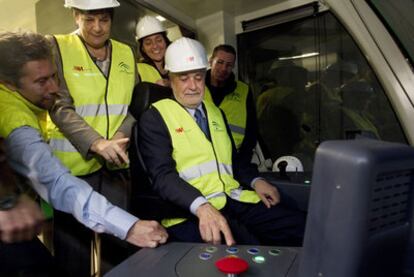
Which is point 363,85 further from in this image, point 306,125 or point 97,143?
point 97,143

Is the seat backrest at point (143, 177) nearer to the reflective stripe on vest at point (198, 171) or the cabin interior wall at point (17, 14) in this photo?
the reflective stripe on vest at point (198, 171)

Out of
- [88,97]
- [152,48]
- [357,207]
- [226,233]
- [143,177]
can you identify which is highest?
[152,48]

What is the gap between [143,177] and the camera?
1.43 metres

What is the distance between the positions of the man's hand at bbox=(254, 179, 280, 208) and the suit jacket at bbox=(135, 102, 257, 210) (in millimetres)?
338

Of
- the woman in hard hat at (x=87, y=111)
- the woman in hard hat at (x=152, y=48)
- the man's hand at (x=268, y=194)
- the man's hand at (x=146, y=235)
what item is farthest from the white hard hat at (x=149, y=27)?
the man's hand at (x=146, y=235)

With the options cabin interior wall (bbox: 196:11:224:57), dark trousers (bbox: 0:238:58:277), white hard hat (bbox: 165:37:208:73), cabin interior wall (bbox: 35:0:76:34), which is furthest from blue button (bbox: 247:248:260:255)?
cabin interior wall (bbox: 196:11:224:57)

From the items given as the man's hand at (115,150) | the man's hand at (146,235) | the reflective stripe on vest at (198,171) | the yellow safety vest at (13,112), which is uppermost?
the yellow safety vest at (13,112)

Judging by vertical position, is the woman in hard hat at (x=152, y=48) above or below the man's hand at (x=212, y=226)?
above

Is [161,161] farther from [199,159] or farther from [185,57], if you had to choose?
[185,57]

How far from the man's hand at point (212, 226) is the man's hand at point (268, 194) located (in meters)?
0.37

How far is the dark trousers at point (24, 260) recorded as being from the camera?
1.03m

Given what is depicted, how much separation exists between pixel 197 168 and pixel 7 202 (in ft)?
2.41

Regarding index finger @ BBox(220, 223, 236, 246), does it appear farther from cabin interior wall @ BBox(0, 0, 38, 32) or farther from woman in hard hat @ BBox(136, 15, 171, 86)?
cabin interior wall @ BBox(0, 0, 38, 32)

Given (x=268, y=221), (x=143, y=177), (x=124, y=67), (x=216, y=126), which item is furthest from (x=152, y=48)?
(x=268, y=221)
